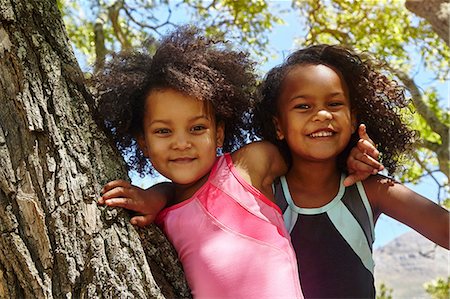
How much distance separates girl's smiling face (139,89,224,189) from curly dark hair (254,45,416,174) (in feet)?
1.28

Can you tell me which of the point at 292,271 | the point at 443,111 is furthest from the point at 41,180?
the point at 443,111

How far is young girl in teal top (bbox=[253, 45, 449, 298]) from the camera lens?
2.31 metres

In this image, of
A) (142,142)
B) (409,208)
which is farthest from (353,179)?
(142,142)

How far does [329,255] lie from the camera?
2.38m

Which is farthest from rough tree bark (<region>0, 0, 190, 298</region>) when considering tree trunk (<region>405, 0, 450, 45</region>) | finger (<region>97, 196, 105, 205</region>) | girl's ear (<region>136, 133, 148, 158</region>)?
tree trunk (<region>405, 0, 450, 45</region>)

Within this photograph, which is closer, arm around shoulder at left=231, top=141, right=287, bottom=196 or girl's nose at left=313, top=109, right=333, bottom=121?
arm around shoulder at left=231, top=141, right=287, bottom=196

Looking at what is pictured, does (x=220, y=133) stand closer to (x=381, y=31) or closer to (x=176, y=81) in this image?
(x=176, y=81)

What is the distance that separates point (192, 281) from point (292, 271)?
1.10 feet

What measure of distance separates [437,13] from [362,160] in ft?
11.9

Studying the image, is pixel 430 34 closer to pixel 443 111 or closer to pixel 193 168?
pixel 443 111

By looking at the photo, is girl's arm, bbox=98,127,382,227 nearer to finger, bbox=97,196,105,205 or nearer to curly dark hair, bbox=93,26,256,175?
finger, bbox=97,196,105,205

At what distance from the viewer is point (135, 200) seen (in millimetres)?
1927

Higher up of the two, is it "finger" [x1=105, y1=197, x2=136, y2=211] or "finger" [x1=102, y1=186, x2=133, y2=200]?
"finger" [x1=102, y1=186, x2=133, y2=200]

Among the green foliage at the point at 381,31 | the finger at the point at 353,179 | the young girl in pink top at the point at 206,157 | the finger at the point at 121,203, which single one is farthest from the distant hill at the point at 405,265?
the finger at the point at 121,203
